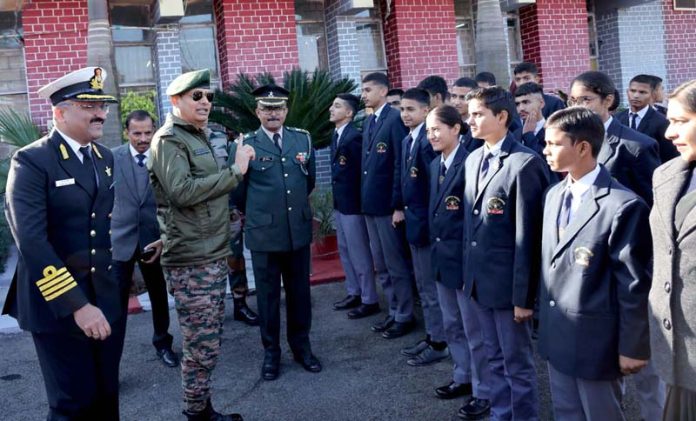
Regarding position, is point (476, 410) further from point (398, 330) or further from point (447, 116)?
point (447, 116)

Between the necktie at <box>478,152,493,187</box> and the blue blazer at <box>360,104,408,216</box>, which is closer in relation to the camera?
the necktie at <box>478,152,493,187</box>

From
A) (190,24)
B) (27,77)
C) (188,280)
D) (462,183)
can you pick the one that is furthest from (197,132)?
(190,24)

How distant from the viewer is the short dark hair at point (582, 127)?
9.89 ft

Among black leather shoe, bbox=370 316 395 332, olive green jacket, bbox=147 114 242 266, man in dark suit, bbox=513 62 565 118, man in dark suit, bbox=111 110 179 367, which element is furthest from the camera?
man in dark suit, bbox=513 62 565 118

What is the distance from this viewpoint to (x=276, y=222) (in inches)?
188

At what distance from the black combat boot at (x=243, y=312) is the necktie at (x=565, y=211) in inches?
144

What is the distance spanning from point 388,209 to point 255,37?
4769mm

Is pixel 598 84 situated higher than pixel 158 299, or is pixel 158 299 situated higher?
pixel 598 84

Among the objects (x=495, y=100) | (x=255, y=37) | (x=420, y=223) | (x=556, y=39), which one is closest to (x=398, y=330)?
(x=420, y=223)

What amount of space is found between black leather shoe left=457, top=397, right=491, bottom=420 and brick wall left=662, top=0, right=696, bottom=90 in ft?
32.8

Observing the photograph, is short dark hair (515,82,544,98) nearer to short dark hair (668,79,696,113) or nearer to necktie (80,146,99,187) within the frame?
short dark hair (668,79,696,113)

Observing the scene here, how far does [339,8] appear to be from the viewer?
9.78m

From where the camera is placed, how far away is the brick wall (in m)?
12.2

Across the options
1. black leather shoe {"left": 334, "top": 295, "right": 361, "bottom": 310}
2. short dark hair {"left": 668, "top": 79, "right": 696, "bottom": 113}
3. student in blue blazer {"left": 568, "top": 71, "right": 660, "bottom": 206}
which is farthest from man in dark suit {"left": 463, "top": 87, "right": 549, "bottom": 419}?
black leather shoe {"left": 334, "top": 295, "right": 361, "bottom": 310}
